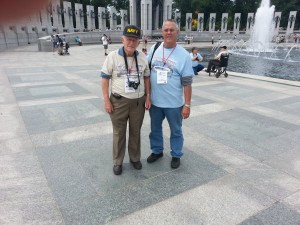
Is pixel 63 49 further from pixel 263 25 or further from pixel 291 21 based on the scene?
pixel 291 21

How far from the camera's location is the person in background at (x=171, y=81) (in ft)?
11.9

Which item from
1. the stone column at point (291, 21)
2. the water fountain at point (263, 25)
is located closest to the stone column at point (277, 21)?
the stone column at point (291, 21)

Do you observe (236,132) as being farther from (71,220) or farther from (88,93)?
(88,93)

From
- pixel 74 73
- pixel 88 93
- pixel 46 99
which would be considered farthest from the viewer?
pixel 74 73

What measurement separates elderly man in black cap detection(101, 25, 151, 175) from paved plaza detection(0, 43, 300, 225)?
0.64m

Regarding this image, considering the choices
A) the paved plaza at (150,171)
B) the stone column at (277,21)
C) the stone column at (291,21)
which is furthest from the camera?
the stone column at (291,21)

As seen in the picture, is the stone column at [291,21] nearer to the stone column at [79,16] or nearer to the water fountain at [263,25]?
the water fountain at [263,25]

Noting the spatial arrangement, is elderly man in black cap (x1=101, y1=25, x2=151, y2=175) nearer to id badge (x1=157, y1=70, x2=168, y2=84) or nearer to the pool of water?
id badge (x1=157, y1=70, x2=168, y2=84)

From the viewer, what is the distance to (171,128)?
399 centimetres

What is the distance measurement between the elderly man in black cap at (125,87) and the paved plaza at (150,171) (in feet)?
2.09

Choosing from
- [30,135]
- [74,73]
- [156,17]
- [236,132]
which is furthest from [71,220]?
[156,17]

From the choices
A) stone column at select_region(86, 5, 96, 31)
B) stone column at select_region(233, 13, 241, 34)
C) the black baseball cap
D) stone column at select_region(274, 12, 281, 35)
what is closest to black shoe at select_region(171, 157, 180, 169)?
the black baseball cap

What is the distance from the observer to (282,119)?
6.26 metres

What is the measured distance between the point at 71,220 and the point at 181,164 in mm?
1947
